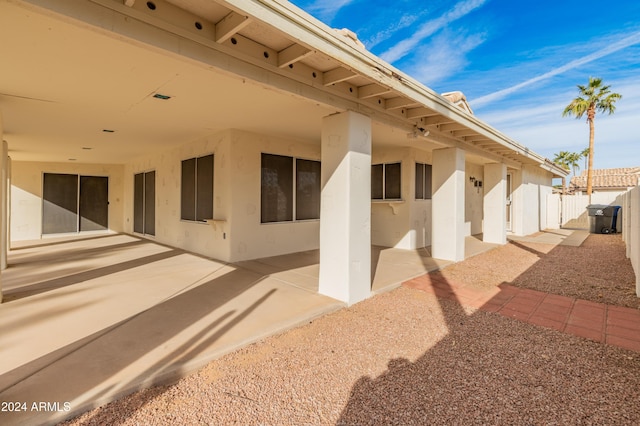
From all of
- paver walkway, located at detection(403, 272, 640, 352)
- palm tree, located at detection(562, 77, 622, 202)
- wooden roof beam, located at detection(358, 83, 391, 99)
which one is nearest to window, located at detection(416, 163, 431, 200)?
paver walkway, located at detection(403, 272, 640, 352)

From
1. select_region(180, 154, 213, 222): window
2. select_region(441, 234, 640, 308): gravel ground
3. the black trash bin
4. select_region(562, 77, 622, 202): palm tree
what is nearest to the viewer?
select_region(441, 234, 640, 308): gravel ground

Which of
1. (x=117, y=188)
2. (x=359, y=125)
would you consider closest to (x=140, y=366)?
(x=359, y=125)

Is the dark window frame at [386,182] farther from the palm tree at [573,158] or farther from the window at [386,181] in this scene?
the palm tree at [573,158]

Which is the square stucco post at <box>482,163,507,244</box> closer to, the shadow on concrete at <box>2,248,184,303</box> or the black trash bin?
the black trash bin

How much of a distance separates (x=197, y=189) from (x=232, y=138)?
5.68ft

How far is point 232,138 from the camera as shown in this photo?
564cm

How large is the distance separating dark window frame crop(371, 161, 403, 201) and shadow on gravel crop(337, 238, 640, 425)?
5.23m

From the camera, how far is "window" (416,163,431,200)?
8.02 meters

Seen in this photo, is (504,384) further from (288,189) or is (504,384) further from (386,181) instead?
(386,181)

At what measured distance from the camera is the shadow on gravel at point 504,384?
185 centimetres

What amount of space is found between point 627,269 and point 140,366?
26.8 feet

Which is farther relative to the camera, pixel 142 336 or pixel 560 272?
pixel 560 272

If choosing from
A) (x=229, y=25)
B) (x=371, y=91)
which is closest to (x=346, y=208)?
(x=371, y=91)

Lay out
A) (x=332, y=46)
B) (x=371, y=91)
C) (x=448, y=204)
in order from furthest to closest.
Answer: (x=448, y=204) < (x=371, y=91) < (x=332, y=46)
